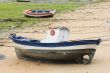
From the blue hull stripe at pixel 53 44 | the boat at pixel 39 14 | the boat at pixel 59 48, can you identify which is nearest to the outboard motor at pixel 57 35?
the boat at pixel 59 48

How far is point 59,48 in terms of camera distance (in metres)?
17.1

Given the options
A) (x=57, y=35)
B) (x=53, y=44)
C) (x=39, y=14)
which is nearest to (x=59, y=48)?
(x=53, y=44)

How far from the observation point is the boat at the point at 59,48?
16984 millimetres

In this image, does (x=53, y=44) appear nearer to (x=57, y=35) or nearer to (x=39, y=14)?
(x=57, y=35)

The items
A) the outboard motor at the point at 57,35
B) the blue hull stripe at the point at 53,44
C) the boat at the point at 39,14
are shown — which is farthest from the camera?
the boat at the point at 39,14

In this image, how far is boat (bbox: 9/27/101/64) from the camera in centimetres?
1698

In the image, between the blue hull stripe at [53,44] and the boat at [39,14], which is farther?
the boat at [39,14]

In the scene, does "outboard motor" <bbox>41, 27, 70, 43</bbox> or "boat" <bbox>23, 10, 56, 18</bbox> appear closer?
"outboard motor" <bbox>41, 27, 70, 43</bbox>

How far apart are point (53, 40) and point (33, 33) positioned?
858 centimetres

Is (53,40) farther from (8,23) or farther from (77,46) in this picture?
(8,23)

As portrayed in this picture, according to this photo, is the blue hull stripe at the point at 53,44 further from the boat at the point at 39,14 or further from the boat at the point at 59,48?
the boat at the point at 39,14

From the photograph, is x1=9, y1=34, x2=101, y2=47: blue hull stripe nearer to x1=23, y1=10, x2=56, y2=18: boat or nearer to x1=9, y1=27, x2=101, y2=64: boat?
x1=9, y1=27, x2=101, y2=64: boat

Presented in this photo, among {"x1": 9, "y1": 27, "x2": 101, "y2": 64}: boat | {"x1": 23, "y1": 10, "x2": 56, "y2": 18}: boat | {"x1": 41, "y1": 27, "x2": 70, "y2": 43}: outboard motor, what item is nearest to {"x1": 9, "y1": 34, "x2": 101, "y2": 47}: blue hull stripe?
{"x1": 9, "y1": 27, "x2": 101, "y2": 64}: boat

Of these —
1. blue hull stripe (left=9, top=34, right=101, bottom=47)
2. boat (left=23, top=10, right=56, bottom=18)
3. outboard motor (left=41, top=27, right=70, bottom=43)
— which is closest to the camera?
blue hull stripe (left=9, top=34, right=101, bottom=47)
